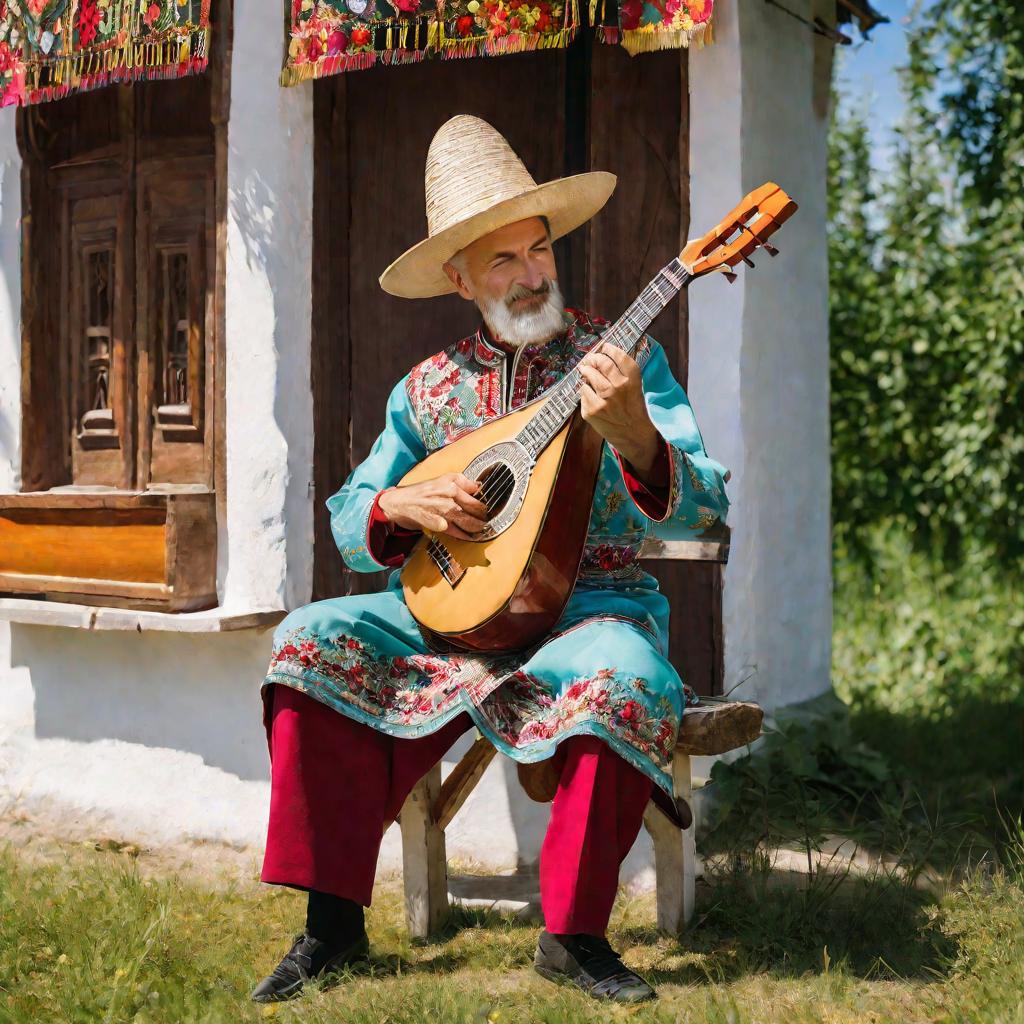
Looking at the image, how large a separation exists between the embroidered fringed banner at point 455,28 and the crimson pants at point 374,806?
2117 mm

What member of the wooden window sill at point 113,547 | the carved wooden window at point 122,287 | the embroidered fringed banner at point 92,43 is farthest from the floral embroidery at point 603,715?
the embroidered fringed banner at point 92,43

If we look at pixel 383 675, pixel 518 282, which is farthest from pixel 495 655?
pixel 518 282

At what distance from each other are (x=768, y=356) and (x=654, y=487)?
1.57 metres

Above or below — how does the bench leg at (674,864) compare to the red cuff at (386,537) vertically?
below

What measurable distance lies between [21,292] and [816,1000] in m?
3.92

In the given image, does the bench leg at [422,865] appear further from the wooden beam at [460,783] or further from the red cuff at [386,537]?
the red cuff at [386,537]

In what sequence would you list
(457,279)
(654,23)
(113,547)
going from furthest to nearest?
(113,547) → (654,23) → (457,279)

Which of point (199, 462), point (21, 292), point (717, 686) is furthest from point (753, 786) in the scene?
point (21, 292)

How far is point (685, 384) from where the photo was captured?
434 cm

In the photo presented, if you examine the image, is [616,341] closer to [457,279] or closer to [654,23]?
[457,279]

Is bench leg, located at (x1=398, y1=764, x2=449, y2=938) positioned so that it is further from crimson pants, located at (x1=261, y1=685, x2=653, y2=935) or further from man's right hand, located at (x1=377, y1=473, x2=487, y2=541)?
man's right hand, located at (x1=377, y1=473, x2=487, y2=541)

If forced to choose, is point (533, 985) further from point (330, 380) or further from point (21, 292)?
point (21, 292)

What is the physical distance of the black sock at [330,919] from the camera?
3090 millimetres

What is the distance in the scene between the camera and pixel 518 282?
10.9 feet
